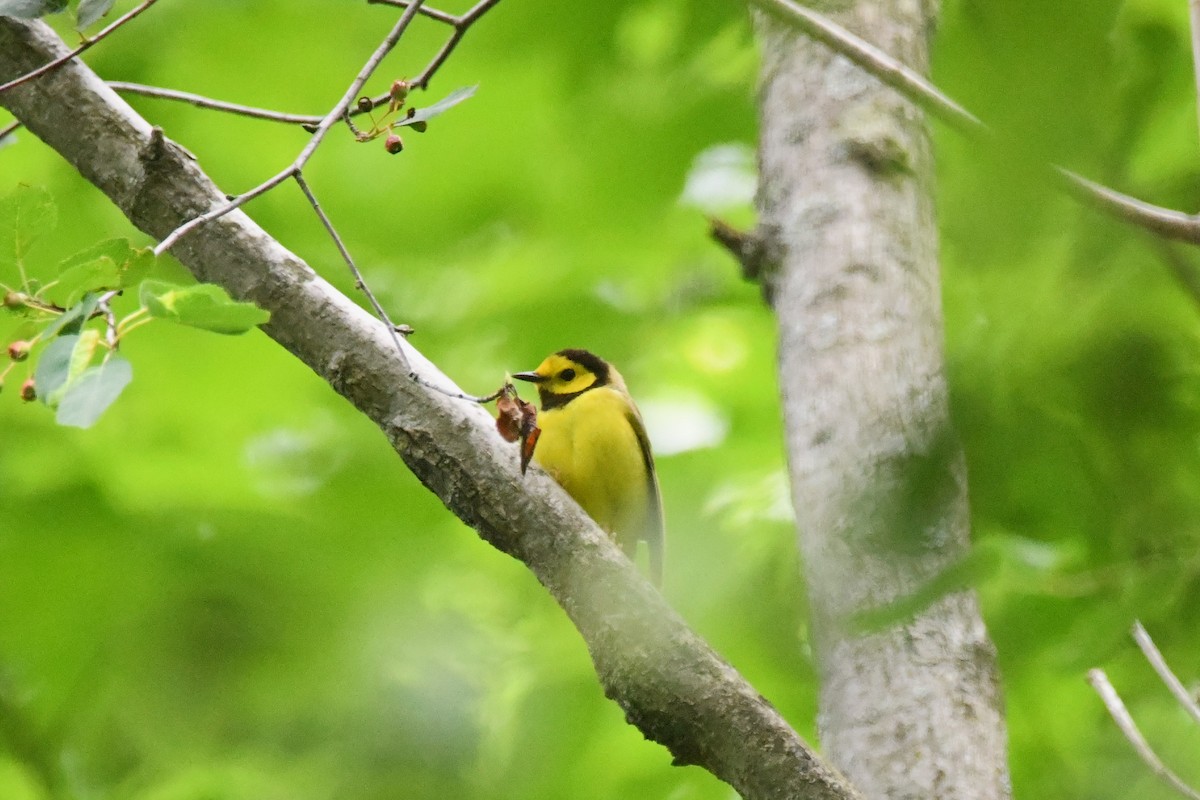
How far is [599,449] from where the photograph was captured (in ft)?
16.4

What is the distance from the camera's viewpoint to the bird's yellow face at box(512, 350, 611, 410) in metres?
5.26

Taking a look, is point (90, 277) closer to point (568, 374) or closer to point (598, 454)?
point (598, 454)

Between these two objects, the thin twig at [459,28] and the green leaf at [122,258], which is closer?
the green leaf at [122,258]

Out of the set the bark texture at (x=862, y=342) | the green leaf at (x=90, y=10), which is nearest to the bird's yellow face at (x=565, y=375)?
the bark texture at (x=862, y=342)

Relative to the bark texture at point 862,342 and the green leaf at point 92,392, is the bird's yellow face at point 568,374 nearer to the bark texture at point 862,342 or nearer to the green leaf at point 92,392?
the bark texture at point 862,342

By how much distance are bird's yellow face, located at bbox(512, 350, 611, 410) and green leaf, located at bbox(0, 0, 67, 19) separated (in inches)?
124

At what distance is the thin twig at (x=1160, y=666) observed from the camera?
4.27 feet

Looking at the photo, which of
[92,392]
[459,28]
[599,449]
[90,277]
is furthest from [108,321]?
[599,449]

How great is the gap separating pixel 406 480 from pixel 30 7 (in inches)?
127

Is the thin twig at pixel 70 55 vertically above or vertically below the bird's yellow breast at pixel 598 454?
above

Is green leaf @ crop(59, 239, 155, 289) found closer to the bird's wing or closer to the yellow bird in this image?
the yellow bird

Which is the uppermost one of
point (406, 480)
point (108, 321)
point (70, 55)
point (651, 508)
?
point (70, 55)

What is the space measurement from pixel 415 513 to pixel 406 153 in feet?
5.71

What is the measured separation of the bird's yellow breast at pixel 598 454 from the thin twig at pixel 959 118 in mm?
3064
